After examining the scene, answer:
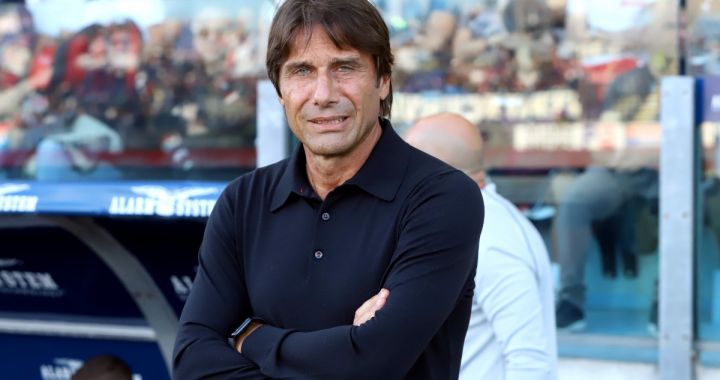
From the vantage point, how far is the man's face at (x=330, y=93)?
2139 millimetres

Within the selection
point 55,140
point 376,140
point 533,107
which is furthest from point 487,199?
point 55,140

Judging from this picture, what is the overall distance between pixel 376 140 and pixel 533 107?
13.0ft

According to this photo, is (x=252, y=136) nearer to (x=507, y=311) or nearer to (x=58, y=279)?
(x=58, y=279)

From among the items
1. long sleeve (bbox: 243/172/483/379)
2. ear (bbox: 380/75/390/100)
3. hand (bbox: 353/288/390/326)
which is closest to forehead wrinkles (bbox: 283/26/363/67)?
ear (bbox: 380/75/390/100)

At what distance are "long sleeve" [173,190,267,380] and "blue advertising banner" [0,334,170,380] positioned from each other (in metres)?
3.51

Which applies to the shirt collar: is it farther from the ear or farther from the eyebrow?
the eyebrow

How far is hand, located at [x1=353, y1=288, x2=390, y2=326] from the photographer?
2.06m

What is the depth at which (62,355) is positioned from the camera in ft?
19.8

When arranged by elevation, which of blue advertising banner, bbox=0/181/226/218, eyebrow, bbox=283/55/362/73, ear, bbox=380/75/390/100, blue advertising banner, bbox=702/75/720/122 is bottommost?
blue advertising banner, bbox=0/181/226/218

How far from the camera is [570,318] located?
5.71 m

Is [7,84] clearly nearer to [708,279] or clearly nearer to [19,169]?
[19,169]

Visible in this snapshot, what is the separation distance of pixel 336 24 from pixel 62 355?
4374 millimetres

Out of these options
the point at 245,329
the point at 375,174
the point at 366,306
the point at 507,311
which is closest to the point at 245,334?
the point at 245,329

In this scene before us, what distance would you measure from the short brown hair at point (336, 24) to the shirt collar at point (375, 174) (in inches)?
6.1
